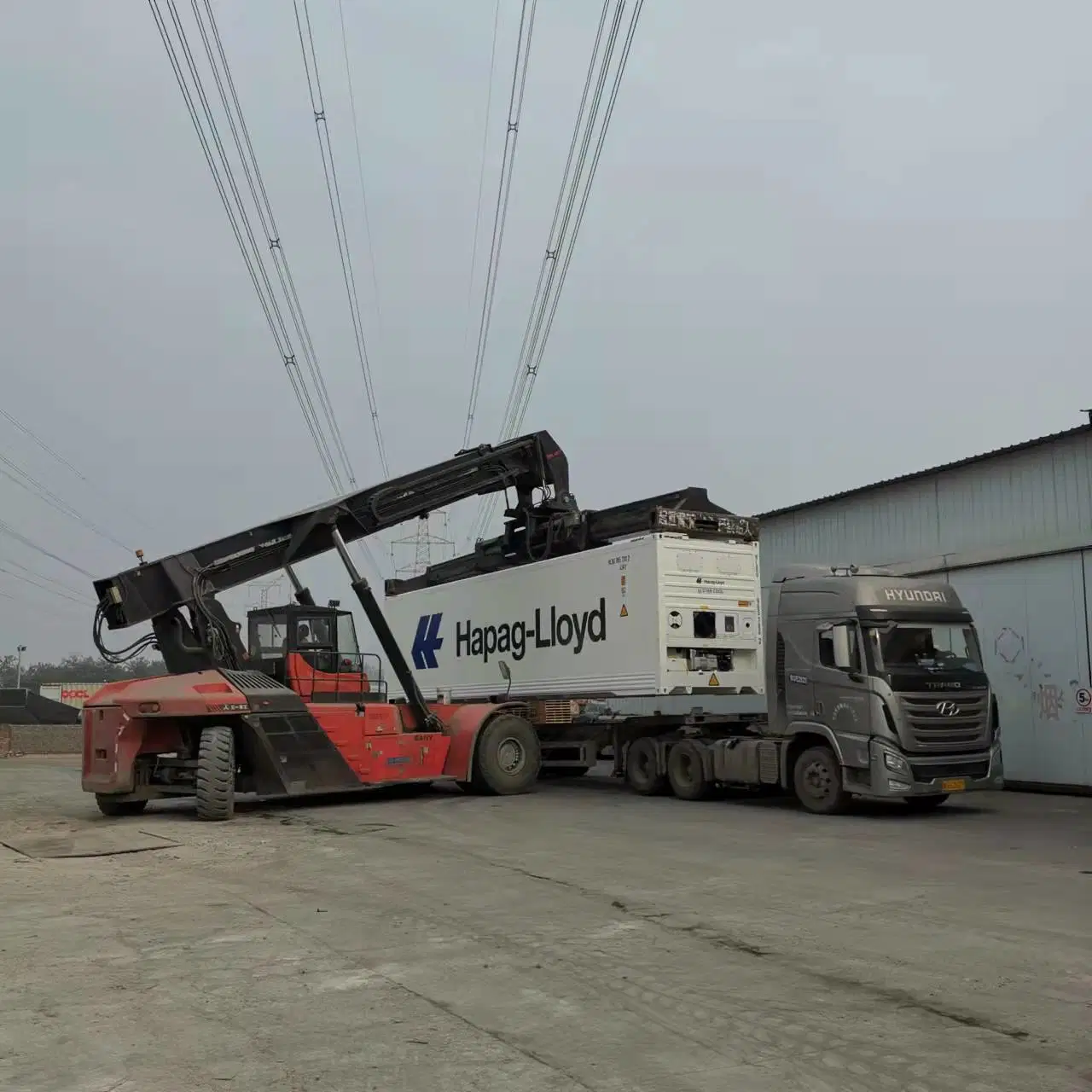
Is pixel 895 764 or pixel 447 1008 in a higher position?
pixel 895 764

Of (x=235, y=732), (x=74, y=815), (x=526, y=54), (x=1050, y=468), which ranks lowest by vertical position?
(x=74, y=815)

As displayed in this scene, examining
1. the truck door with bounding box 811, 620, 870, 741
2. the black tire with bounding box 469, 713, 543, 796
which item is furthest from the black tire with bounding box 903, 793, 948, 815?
the black tire with bounding box 469, 713, 543, 796

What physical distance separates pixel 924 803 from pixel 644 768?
14.3 ft

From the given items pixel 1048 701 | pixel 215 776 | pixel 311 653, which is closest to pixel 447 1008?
pixel 215 776

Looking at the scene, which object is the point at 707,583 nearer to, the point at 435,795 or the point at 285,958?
the point at 435,795

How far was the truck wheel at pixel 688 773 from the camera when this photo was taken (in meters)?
16.7

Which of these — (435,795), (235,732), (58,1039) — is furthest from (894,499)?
(58,1039)

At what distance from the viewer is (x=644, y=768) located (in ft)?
58.9

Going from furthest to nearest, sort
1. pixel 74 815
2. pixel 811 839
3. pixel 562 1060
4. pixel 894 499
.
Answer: pixel 894 499 → pixel 74 815 → pixel 811 839 → pixel 562 1060

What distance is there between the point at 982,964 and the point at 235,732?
1122 centimetres

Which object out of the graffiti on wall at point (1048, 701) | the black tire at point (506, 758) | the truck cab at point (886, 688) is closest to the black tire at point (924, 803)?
the truck cab at point (886, 688)

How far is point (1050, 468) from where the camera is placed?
18344 mm

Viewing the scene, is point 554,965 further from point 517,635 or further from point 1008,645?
point 1008,645

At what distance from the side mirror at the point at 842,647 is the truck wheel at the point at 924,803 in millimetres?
2794
